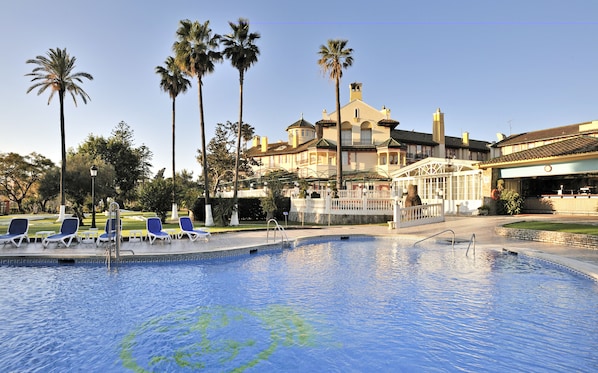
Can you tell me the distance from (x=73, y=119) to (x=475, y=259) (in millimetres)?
32102

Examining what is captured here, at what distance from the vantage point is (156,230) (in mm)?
14812

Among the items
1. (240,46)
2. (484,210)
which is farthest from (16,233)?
(484,210)

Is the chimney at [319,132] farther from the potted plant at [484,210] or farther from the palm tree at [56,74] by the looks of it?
the palm tree at [56,74]

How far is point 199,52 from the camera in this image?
79.9ft

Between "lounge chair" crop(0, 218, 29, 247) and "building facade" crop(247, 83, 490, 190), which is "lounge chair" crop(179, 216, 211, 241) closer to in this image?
"lounge chair" crop(0, 218, 29, 247)

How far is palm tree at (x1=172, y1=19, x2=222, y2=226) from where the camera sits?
24.5 m

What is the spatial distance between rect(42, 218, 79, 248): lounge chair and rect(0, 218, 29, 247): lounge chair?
1219mm

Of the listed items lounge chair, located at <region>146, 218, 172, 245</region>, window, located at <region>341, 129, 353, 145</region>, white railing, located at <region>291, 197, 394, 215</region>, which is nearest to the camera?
lounge chair, located at <region>146, 218, 172, 245</region>

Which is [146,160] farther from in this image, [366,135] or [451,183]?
[451,183]

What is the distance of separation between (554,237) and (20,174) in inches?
2449

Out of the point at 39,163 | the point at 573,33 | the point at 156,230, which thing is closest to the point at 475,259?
the point at 156,230

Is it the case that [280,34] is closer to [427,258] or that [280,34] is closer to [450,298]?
[427,258]

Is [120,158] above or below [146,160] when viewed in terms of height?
below

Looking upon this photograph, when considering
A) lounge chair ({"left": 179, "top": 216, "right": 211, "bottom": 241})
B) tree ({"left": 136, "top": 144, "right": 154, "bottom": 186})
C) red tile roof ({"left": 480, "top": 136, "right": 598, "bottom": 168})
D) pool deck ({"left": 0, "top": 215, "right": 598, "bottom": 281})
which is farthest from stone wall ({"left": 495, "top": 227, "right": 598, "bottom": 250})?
tree ({"left": 136, "top": 144, "right": 154, "bottom": 186})
